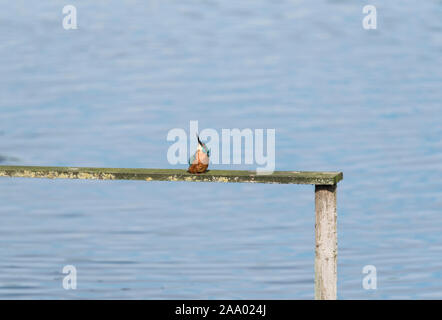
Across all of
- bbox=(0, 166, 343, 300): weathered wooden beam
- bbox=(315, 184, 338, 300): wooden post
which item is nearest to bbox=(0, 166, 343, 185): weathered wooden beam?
bbox=(0, 166, 343, 300): weathered wooden beam

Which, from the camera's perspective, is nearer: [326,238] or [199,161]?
[326,238]

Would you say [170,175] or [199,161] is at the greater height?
[199,161]

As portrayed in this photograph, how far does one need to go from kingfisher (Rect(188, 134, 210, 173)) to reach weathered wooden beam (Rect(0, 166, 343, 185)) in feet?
0.20

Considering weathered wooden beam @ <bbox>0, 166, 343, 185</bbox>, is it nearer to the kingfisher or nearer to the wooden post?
the kingfisher

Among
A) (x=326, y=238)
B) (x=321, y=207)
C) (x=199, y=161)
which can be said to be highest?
(x=199, y=161)

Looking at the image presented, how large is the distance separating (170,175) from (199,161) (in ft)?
1.01

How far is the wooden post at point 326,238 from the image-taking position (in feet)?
32.4

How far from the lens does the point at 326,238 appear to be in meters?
9.87

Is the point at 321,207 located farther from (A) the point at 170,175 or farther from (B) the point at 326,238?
(A) the point at 170,175

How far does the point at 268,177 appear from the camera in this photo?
32.5 feet

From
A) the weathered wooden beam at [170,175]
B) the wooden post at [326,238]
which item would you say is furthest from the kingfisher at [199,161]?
the wooden post at [326,238]

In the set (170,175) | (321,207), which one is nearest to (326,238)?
(321,207)

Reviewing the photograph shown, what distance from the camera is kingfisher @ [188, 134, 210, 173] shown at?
1015 cm

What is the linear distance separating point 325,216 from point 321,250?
324 millimetres
